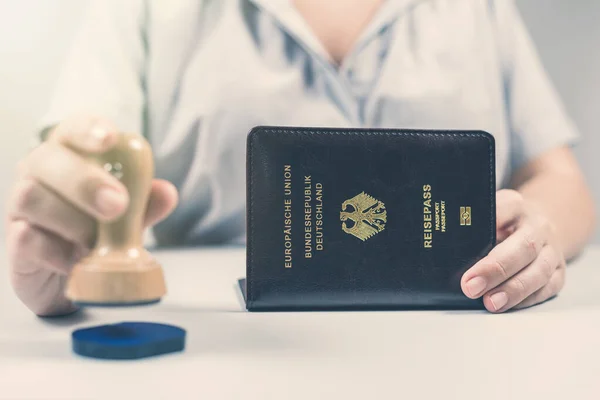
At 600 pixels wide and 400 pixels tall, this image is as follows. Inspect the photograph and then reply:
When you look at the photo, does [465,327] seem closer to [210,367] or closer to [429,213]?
[429,213]

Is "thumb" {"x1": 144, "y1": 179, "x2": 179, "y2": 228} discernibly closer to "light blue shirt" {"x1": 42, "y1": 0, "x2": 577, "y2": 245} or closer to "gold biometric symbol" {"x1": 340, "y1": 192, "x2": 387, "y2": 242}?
"gold biometric symbol" {"x1": 340, "y1": 192, "x2": 387, "y2": 242}

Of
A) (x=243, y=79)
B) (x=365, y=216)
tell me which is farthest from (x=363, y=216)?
(x=243, y=79)

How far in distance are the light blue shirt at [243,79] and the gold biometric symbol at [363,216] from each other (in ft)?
1.57

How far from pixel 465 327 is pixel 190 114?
0.64 metres

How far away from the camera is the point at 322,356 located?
0.44m

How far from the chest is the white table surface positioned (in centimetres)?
57

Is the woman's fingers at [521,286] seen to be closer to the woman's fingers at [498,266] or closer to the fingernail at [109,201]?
the woman's fingers at [498,266]

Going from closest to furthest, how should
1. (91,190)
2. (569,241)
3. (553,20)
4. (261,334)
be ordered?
(91,190) → (261,334) → (569,241) → (553,20)

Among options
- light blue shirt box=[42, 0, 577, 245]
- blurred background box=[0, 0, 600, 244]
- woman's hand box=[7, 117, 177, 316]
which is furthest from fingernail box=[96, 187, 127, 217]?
blurred background box=[0, 0, 600, 244]

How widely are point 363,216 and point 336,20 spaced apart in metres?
0.61

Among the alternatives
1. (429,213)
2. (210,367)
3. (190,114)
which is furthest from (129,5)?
(210,367)

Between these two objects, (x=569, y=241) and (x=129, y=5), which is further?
(x=129, y=5)

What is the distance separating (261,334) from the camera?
1.63ft

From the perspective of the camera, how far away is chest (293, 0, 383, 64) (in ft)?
3.52
